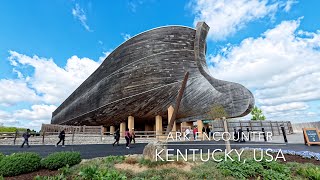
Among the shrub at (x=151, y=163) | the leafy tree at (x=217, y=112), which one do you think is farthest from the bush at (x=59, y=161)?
the leafy tree at (x=217, y=112)

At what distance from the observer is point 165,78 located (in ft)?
84.4

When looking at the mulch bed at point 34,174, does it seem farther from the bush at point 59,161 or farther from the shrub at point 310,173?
the shrub at point 310,173

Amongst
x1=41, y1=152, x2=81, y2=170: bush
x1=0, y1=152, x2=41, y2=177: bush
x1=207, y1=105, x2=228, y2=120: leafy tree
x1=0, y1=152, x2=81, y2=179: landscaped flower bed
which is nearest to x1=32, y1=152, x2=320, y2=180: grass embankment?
x1=41, y1=152, x2=81, y2=170: bush

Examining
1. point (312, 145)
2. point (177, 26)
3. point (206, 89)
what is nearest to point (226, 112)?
point (206, 89)

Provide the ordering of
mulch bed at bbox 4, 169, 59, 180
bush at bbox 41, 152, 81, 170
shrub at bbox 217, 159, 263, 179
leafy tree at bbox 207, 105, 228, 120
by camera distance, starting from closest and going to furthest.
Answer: shrub at bbox 217, 159, 263, 179, mulch bed at bbox 4, 169, 59, 180, bush at bbox 41, 152, 81, 170, leafy tree at bbox 207, 105, 228, 120

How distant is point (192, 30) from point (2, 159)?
2356cm

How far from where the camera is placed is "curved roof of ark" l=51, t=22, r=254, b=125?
80.2 feet

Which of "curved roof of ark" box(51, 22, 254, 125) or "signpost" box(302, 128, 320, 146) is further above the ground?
"curved roof of ark" box(51, 22, 254, 125)

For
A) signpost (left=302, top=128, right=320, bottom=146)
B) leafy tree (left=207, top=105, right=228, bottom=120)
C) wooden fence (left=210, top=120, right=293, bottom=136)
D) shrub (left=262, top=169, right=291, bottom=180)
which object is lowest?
shrub (left=262, top=169, right=291, bottom=180)

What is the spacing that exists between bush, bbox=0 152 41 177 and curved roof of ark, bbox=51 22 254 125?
19.6 m

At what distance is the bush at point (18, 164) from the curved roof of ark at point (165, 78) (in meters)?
19.6

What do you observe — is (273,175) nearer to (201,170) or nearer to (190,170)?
(201,170)

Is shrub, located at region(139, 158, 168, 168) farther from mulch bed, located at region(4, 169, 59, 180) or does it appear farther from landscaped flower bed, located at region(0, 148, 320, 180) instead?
mulch bed, located at region(4, 169, 59, 180)

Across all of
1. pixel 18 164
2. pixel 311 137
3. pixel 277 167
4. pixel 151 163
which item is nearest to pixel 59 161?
pixel 18 164
